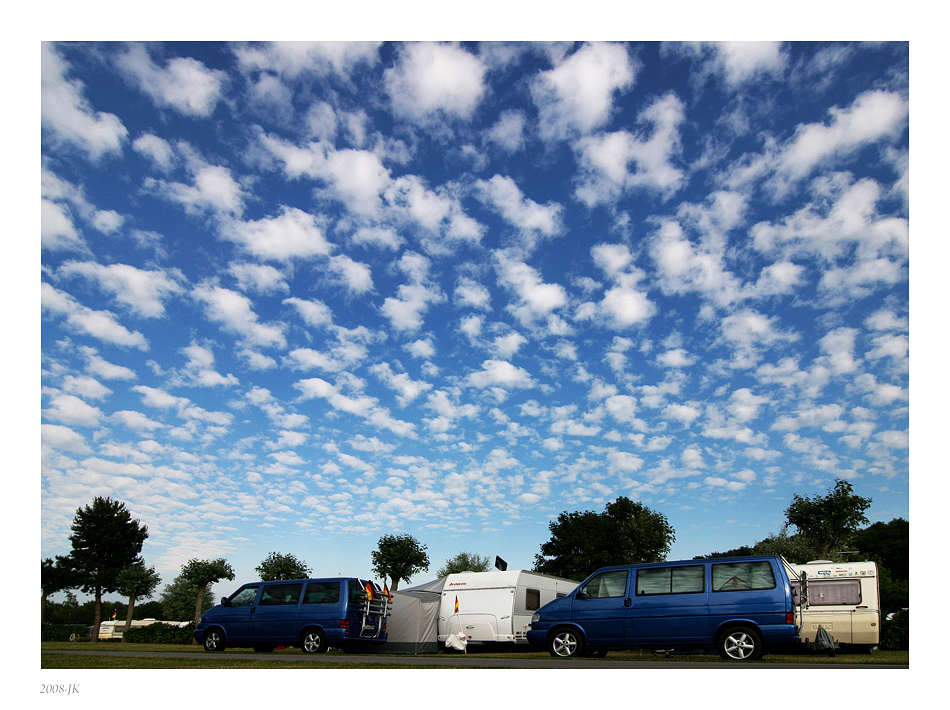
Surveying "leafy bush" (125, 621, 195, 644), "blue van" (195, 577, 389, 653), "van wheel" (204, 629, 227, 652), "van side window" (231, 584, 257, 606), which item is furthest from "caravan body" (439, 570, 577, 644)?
"leafy bush" (125, 621, 195, 644)

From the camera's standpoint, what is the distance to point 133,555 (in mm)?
56531

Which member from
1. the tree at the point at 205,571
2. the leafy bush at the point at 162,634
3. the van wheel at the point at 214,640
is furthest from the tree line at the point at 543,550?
the van wheel at the point at 214,640

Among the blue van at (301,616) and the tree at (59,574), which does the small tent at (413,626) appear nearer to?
the blue van at (301,616)

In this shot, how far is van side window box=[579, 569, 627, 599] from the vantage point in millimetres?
13367

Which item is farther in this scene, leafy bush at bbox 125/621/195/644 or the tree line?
the tree line

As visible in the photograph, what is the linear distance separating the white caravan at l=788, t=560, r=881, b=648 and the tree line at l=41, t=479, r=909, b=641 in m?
18.0

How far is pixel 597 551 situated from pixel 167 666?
161ft

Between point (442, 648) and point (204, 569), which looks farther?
point (204, 569)

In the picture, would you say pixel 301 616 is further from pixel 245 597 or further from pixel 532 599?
pixel 532 599

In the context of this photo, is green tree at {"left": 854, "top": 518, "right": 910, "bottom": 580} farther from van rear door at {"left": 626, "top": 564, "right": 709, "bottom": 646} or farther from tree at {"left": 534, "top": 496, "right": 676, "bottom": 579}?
van rear door at {"left": 626, "top": 564, "right": 709, "bottom": 646}

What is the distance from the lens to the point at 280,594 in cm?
1684
